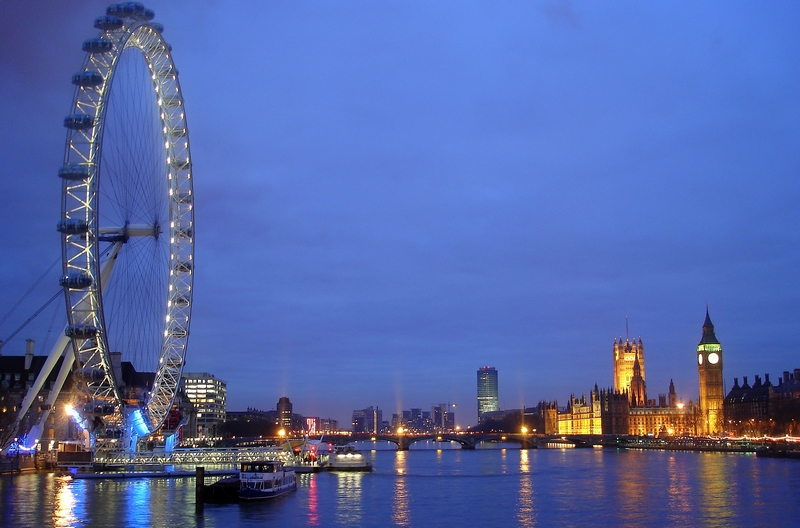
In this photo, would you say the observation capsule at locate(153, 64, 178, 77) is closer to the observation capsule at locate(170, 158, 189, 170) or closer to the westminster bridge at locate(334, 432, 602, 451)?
the observation capsule at locate(170, 158, 189, 170)

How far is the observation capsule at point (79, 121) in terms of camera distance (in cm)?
6003

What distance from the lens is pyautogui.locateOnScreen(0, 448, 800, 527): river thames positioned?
4766 centimetres

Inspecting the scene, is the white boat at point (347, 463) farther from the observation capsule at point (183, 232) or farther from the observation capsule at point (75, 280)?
the observation capsule at point (75, 280)

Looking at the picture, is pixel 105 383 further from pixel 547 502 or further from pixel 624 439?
pixel 624 439

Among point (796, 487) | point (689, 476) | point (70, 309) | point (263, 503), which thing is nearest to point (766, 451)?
point (689, 476)

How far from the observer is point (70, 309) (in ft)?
204

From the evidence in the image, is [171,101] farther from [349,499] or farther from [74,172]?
[349,499]

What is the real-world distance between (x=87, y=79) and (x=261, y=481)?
28022 mm

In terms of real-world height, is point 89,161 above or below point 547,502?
above

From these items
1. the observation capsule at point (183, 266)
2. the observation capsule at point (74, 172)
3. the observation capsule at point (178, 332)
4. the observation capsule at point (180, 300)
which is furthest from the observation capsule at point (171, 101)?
the observation capsule at point (178, 332)

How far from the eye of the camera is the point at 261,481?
5791 cm

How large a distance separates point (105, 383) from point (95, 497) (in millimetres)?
12679

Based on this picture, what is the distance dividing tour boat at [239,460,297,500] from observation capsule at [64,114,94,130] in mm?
24456

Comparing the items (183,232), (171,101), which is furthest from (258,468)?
(171,101)
